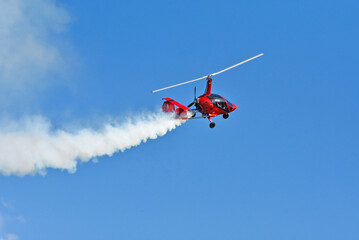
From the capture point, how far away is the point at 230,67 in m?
156

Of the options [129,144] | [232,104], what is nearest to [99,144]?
[129,144]

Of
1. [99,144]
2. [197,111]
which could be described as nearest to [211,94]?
[197,111]

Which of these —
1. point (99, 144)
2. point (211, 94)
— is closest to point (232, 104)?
point (211, 94)

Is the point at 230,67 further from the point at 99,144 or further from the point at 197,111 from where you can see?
the point at 99,144

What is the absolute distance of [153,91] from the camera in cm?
15325

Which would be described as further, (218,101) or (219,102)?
(219,102)

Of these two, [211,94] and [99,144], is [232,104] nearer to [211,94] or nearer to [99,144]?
[211,94]

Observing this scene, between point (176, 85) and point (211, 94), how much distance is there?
16.0 ft

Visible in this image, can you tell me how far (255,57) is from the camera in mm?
156750

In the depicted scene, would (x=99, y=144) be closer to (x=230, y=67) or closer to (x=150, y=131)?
(x=150, y=131)

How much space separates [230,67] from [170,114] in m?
7.27

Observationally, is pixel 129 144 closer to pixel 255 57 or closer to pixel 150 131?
pixel 150 131

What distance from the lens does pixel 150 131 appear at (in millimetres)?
159750

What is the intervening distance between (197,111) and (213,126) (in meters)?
2.08
